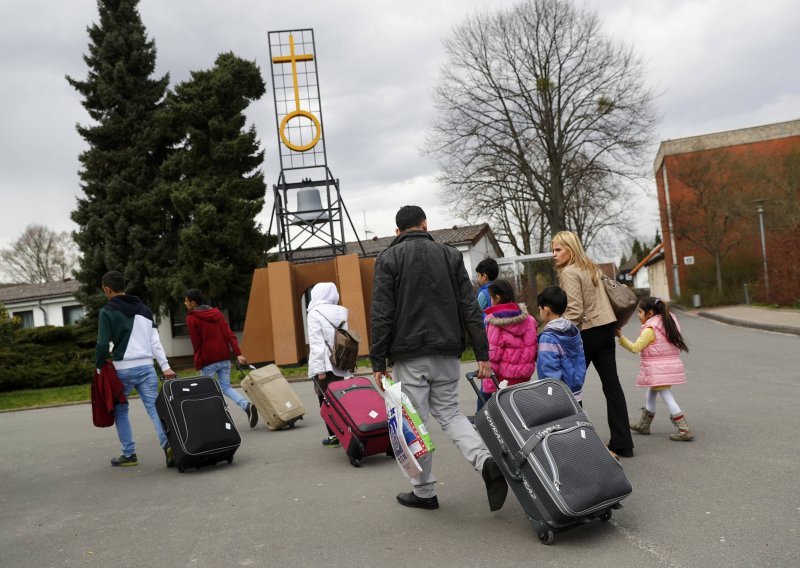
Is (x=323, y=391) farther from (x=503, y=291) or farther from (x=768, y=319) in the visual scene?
(x=768, y=319)

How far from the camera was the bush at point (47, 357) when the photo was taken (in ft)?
69.4

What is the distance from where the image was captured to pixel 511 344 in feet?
18.9

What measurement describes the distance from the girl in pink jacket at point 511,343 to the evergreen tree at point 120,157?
22.4 meters

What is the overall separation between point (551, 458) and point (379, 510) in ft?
5.06

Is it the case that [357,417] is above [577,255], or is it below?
below

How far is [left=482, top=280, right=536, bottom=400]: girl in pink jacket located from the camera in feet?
18.9

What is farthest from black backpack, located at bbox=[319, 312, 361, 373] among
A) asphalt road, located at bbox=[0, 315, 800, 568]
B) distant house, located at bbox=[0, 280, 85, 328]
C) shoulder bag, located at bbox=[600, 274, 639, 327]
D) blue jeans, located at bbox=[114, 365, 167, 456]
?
distant house, located at bbox=[0, 280, 85, 328]

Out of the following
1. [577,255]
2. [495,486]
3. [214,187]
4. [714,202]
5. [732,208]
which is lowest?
[495,486]

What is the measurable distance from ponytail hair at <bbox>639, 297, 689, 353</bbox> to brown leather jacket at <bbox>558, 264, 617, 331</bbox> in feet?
3.01

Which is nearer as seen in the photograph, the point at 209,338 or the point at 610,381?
the point at 610,381

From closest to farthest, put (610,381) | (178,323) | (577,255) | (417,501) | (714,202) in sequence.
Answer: (417,501)
(577,255)
(610,381)
(178,323)
(714,202)

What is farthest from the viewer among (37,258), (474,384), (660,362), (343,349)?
(37,258)

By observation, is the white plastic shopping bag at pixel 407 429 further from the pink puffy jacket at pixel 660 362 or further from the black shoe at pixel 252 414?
the black shoe at pixel 252 414

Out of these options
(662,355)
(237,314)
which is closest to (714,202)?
(237,314)
